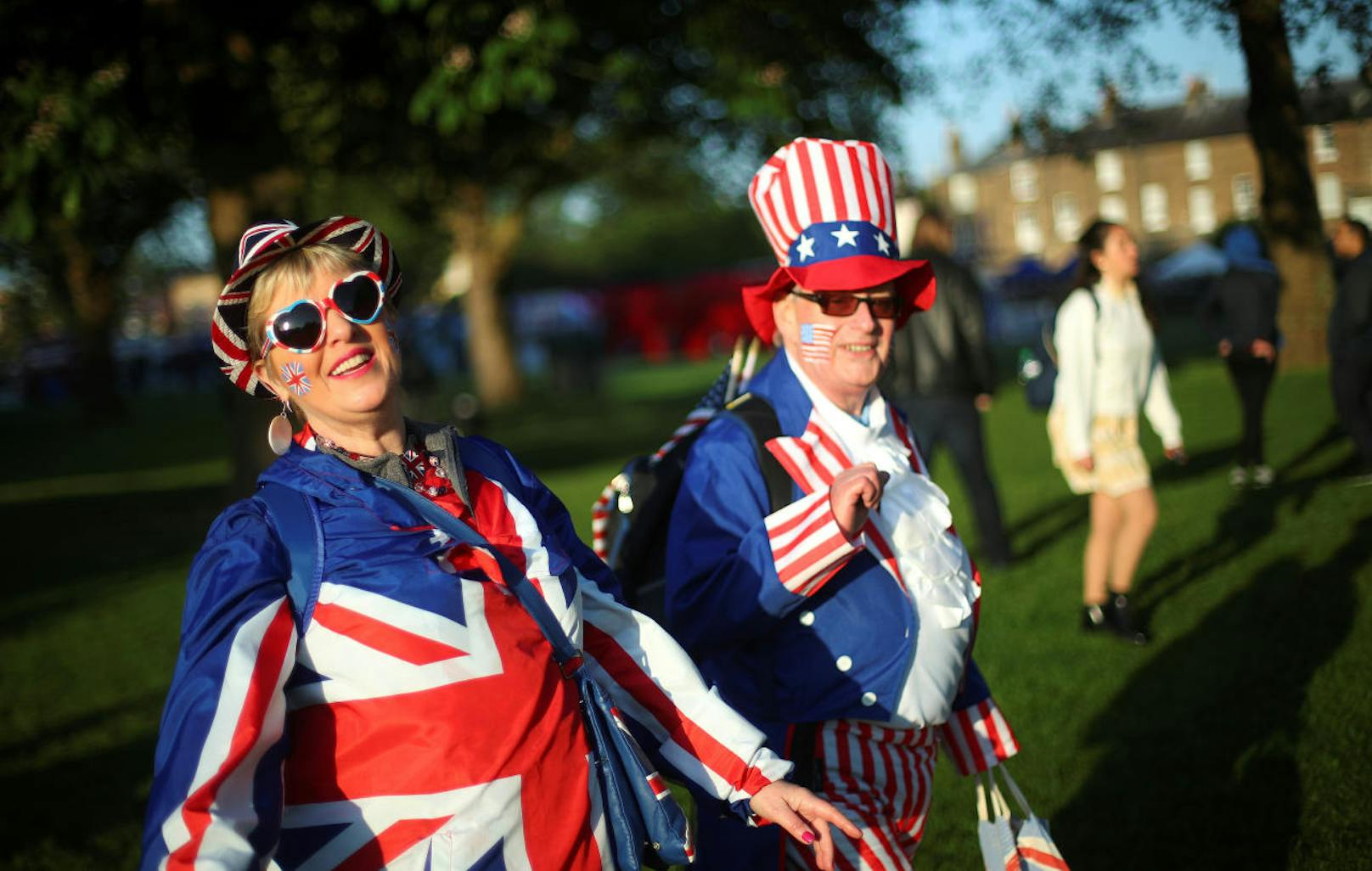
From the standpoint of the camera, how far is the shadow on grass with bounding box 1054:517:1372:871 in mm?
4387

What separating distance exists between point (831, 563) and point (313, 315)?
1106 millimetres

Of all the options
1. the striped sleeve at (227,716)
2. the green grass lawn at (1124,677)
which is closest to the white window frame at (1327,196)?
the green grass lawn at (1124,677)

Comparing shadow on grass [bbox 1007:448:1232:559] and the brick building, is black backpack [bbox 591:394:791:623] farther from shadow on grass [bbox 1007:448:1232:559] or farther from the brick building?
shadow on grass [bbox 1007:448:1232:559]

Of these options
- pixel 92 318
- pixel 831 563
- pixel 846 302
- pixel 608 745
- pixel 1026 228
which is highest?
pixel 92 318

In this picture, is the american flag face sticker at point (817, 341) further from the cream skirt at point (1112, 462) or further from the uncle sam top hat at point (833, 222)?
the cream skirt at point (1112, 462)

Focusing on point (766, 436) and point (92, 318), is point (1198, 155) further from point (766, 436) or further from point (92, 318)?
point (766, 436)

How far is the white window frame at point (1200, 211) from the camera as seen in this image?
4291cm

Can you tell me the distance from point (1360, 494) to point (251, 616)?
9497 mm

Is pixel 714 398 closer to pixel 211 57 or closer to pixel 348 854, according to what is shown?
pixel 348 854

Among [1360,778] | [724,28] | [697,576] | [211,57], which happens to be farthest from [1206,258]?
[697,576]

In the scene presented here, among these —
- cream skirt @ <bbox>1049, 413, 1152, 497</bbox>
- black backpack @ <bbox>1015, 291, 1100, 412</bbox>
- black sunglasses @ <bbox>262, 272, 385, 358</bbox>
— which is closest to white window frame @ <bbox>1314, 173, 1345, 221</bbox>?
black backpack @ <bbox>1015, 291, 1100, 412</bbox>

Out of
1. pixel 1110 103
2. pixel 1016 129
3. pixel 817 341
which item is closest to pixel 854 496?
pixel 817 341

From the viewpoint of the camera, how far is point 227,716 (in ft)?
5.95

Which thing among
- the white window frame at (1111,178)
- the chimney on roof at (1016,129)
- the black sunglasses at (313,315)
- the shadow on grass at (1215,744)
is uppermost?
the chimney on roof at (1016,129)
